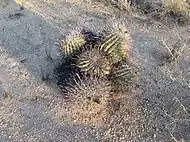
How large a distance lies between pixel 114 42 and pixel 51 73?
1228mm

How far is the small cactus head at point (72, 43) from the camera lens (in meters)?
7.41

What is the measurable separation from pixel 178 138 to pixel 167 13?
333cm

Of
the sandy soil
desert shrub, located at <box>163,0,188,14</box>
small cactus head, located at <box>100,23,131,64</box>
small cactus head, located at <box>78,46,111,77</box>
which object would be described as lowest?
the sandy soil

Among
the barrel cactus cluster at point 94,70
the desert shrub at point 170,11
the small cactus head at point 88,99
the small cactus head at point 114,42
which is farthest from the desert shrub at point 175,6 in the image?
the small cactus head at point 88,99

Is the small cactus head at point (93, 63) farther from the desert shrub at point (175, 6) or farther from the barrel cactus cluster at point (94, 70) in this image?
the desert shrub at point (175, 6)

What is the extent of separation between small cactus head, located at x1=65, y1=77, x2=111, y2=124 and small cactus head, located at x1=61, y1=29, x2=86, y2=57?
0.63 metres

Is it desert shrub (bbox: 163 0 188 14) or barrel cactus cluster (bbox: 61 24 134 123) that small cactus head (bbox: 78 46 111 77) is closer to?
barrel cactus cluster (bbox: 61 24 134 123)

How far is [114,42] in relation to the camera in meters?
7.34

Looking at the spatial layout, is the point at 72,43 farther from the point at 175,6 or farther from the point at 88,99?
the point at 175,6

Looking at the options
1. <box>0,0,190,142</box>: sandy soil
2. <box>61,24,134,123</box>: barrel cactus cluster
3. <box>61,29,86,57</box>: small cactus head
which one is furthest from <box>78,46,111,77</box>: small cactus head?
<box>0,0,190,142</box>: sandy soil

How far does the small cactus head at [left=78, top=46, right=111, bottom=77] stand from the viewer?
7078 mm

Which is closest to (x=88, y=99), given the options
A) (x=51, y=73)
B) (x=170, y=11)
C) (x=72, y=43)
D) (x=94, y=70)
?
(x=94, y=70)

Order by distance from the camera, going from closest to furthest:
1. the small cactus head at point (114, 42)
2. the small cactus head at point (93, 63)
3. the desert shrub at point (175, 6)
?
the small cactus head at point (93, 63) < the small cactus head at point (114, 42) < the desert shrub at point (175, 6)

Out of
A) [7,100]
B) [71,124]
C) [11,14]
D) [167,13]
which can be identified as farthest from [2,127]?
[167,13]
